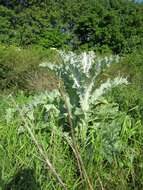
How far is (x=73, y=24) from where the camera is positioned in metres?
42.1

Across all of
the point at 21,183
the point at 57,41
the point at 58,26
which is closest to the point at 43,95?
the point at 21,183

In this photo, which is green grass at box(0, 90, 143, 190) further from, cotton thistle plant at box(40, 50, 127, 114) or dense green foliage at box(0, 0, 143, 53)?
dense green foliage at box(0, 0, 143, 53)

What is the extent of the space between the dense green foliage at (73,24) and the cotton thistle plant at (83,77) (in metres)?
31.1

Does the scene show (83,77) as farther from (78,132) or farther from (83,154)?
(83,154)

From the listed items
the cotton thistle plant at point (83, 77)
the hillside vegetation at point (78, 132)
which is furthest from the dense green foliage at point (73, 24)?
the cotton thistle plant at point (83, 77)

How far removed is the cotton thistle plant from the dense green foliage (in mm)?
31053

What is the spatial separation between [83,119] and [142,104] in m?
0.76

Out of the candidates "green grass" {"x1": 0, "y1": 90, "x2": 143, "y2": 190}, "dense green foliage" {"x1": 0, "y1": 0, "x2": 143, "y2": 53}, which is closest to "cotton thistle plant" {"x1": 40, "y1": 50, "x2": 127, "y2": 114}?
"green grass" {"x1": 0, "y1": 90, "x2": 143, "y2": 190}

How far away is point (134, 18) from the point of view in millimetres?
41469

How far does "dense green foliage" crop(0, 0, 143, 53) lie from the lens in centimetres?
3800

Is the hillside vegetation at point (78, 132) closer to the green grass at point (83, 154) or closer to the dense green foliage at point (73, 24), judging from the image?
the green grass at point (83, 154)

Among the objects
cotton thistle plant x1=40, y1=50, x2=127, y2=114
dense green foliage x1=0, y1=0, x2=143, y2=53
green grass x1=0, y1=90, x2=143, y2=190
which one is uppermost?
cotton thistle plant x1=40, y1=50, x2=127, y2=114

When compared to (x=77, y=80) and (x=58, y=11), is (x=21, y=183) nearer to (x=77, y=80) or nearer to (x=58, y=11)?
(x=77, y=80)

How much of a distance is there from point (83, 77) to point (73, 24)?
36.5 meters
